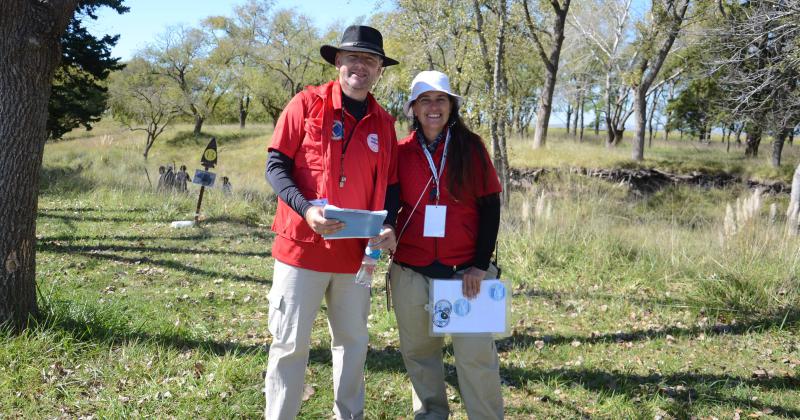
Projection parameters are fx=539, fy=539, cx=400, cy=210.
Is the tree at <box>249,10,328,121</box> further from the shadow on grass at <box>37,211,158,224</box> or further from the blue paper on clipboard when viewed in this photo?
the blue paper on clipboard

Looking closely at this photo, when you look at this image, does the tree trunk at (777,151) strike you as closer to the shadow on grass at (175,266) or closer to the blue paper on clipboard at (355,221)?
the shadow on grass at (175,266)

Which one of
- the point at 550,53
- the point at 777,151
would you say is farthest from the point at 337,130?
the point at 777,151

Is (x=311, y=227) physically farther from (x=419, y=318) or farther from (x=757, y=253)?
(x=757, y=253)

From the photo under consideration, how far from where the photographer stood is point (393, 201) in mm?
2955

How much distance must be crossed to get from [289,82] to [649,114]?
3104cm

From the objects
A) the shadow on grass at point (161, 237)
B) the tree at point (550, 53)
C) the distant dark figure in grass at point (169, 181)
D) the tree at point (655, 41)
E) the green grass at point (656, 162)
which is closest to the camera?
the shadow on grass at point (161, 237)

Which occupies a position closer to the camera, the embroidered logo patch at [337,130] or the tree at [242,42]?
the embroidered logo patch at [337,130]

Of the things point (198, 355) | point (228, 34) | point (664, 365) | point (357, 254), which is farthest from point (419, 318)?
point (228, 34)

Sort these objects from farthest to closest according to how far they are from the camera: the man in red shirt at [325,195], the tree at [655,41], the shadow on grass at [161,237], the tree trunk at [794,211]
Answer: the tree at [655,41] < the shadow on grass at [161,237] < the tree trunk at [794,211] < the man in red shirt at [325,195]

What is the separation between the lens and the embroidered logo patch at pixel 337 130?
269 centimetres

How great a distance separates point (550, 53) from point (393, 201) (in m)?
20.4

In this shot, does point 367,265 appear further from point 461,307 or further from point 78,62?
point 78,62

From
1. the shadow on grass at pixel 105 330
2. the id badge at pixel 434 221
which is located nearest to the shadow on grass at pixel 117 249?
the shadow on grass at pixel 105 330

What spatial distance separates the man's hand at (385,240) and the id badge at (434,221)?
0.66 feet
